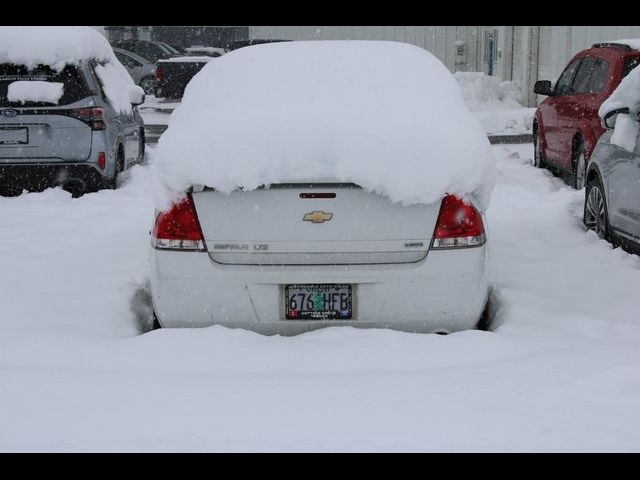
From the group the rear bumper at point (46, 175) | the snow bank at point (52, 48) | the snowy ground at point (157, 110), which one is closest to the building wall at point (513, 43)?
the snowy ground at point (157, 110)

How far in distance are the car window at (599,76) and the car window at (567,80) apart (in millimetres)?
618

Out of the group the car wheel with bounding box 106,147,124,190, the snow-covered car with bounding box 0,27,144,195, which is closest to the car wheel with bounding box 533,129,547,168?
the car wheel with bounding box 106,147,124,190

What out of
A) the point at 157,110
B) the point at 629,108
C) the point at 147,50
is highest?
the point at 629,108

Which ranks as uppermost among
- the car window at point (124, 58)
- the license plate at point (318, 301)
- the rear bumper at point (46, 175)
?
the car window at point (124, 58)

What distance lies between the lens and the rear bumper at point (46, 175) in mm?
10211

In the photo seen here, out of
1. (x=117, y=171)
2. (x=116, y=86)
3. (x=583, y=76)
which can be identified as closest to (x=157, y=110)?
(x=116, y=86)

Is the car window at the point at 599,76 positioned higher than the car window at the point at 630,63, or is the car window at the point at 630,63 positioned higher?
the car window at the point at 630,63

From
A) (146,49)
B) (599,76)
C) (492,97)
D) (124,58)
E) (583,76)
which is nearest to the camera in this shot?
(599,76)

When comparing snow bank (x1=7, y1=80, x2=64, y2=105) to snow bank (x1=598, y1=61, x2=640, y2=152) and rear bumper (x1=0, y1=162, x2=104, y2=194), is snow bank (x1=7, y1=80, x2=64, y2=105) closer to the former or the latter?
rear bumper (x1=0, y1=162, x2=104, y2=194)

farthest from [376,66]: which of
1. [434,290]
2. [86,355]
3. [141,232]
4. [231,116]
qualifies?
[141,232]

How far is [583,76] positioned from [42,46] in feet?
19.8

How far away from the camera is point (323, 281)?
488 centimetres

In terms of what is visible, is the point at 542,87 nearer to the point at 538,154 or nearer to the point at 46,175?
the point at 538,154

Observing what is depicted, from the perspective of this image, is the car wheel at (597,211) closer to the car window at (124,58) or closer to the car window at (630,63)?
the car window at (630,63)
